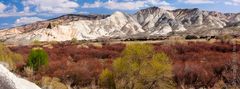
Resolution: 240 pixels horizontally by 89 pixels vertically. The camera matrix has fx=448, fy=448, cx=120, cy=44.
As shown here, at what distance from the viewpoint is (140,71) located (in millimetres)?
31547

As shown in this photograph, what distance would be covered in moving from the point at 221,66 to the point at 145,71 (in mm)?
13096

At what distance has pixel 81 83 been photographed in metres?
39.6

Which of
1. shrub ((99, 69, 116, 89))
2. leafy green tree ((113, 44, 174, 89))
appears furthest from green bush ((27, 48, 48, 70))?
leafy green tree ((113, 44, 174, 89))

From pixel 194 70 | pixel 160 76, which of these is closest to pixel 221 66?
pixel 194 70

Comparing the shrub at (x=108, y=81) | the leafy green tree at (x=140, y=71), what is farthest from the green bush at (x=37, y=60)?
the leafy green tree at (x=140, y=71)

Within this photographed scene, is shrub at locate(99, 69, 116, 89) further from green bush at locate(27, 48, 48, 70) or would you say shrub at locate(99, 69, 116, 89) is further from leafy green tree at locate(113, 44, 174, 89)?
green bush at locate(27, 48, 48, 70)

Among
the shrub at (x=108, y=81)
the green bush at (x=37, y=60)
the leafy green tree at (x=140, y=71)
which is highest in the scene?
the leafy green tree at (x=140, y=71)

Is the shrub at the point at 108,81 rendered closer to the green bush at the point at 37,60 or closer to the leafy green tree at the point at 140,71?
the leafy green tree at the point at 140,71

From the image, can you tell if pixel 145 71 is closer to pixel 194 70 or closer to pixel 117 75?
pixel 117 75

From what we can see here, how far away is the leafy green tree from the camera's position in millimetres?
31203

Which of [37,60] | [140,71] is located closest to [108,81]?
[140,71]

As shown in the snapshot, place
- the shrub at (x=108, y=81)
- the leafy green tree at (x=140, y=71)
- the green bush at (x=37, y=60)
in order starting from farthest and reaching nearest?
the green bush at (x=37, y=60) < the shrub at (x=108, y=81) < the leafy green tree at (x=140, y=71)

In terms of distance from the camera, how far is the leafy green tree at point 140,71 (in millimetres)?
31203

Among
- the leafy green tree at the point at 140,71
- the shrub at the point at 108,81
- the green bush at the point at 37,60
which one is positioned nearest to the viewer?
the leafy green tree at the point at 140,71
